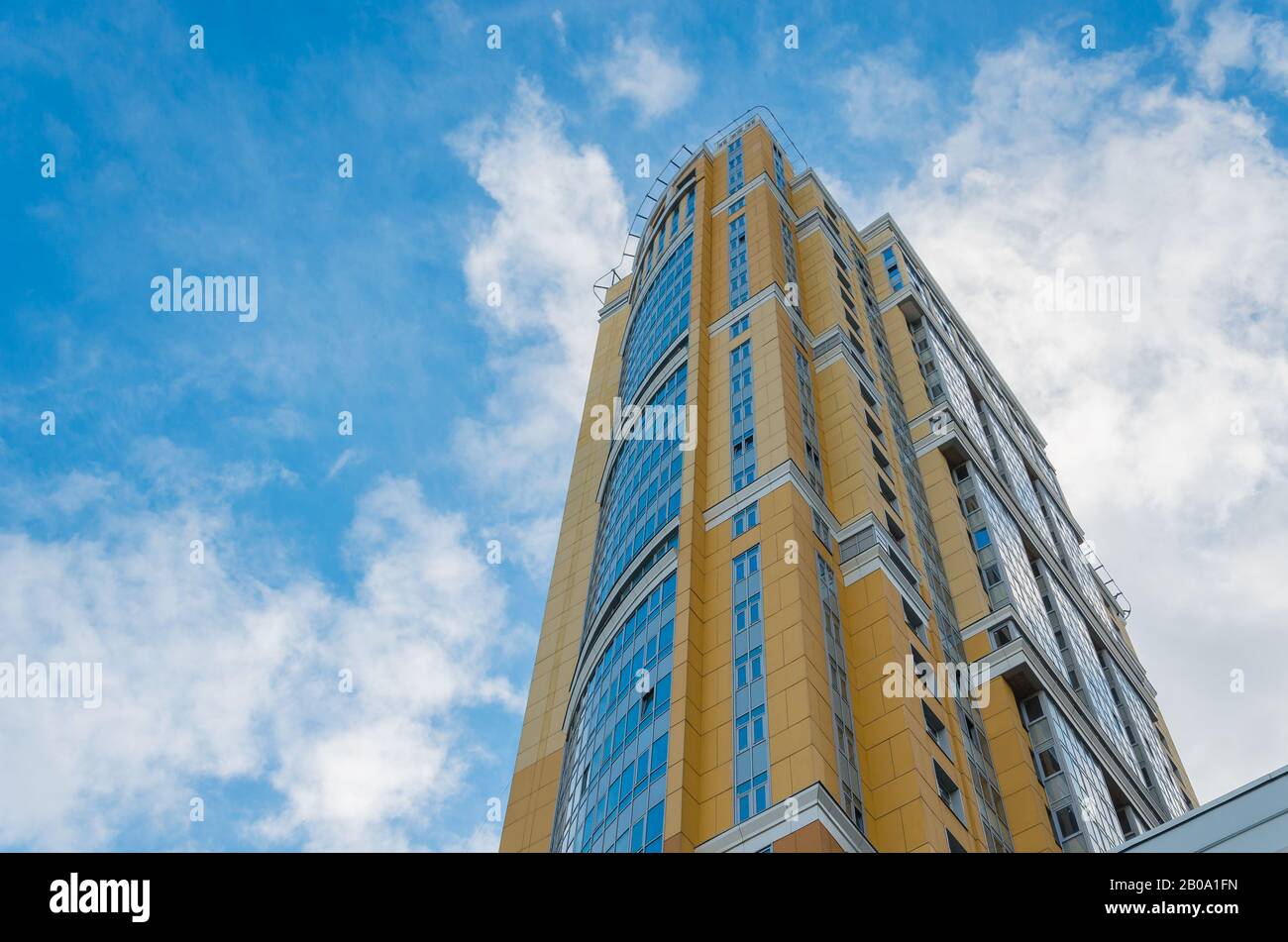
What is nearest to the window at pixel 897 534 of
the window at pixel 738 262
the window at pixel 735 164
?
the window at pixel 738 262

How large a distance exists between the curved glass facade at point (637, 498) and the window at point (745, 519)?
3612 millimetres

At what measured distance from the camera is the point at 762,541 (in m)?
50.4

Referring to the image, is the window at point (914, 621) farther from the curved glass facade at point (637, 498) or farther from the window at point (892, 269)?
the window at point (892, 269)

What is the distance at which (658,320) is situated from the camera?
7512cm

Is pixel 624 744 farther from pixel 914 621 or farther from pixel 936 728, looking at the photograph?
pixel 914 621

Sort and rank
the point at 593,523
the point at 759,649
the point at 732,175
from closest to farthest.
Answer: the point at 759,649 < the point at 593,523 < the point at 732,175

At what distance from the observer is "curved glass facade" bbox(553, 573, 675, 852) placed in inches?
1644

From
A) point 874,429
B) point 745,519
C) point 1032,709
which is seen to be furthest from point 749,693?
point 874,429

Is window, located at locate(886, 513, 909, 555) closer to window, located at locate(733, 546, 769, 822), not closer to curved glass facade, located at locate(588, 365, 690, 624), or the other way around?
window, located at locate(733, 546, 769, 822)

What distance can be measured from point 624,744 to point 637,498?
1775 cm
